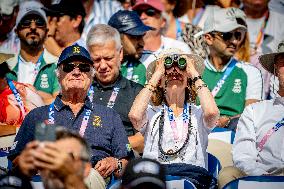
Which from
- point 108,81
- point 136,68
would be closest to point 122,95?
point 108,81

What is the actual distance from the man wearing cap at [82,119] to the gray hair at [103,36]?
1037 mm

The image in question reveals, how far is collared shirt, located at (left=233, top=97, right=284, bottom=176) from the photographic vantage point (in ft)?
22.9

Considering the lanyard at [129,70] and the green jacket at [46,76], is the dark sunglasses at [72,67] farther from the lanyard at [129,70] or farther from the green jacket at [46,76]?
the lanyard at [129,70]

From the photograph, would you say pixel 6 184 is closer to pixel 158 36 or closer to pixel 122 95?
pixel 122 95

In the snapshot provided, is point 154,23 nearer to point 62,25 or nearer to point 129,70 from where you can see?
point 129,70

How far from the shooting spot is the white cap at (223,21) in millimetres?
9312

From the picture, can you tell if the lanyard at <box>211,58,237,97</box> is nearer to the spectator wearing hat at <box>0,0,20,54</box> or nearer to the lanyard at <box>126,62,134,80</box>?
the lanyard at <box>126,62,134,80</box>

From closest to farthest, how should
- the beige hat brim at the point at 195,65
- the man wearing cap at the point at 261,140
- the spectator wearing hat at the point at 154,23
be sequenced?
the man wearing cap at the point at 261,140
the beige hat brim at the point at 195,65
the spectator wearing hat at the point at 154,23

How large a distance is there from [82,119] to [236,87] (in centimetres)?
251

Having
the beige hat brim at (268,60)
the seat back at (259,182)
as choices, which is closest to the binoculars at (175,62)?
the beige hat brim at (268,60)

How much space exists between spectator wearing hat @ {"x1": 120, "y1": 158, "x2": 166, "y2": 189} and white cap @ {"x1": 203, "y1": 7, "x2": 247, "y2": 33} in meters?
4.29

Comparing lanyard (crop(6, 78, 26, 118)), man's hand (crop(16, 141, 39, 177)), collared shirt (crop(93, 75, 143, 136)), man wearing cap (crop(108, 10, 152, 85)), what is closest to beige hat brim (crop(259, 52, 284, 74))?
collared shirt (crop(93, 75, 143, 136))

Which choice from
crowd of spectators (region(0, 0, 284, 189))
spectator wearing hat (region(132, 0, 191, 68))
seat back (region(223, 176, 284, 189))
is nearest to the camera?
crowd of spectators (region(0, 0, 284, 189))

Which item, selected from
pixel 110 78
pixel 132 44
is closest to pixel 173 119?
pixel 110 78
